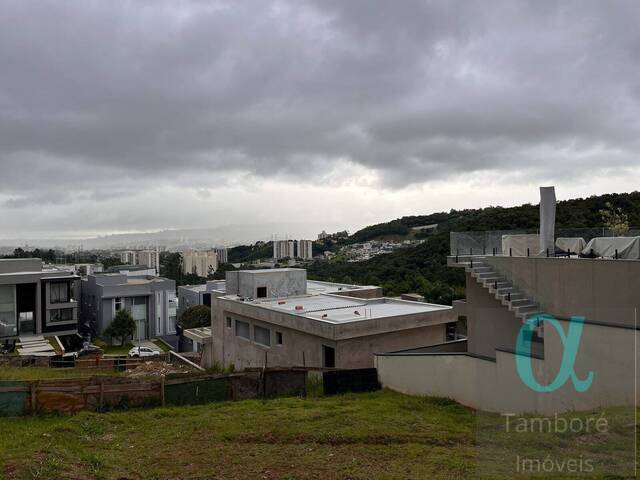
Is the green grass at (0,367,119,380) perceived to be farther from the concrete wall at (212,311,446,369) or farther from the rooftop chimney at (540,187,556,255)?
the rooftop chimney at (540,187,556,255)

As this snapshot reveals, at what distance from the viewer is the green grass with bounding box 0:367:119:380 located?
20.2 metres

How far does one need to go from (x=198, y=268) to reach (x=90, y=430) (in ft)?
418

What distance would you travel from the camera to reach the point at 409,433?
32.8 ft

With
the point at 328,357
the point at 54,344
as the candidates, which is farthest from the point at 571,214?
the point at 54,344

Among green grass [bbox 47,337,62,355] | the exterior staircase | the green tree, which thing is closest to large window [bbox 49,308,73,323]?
green grass [bbox 47,337,62,355]

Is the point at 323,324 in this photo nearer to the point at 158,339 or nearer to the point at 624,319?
the point at 624,319

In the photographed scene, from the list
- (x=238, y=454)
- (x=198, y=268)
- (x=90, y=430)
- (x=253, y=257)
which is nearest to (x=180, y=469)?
(x=238, y=454)

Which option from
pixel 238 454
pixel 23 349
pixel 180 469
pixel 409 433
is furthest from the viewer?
pixel 23 349

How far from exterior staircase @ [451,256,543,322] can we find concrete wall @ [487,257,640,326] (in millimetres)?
196

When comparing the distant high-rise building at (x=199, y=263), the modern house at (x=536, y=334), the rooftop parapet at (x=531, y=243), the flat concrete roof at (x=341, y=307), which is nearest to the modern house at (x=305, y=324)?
the flat concrete roof at (x=341, y=307)

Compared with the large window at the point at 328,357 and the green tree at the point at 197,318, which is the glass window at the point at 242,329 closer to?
the large window at the point at 328,357

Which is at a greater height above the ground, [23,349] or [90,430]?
[90,430]

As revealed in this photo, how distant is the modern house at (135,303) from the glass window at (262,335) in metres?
33.6

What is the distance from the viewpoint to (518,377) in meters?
11.3
